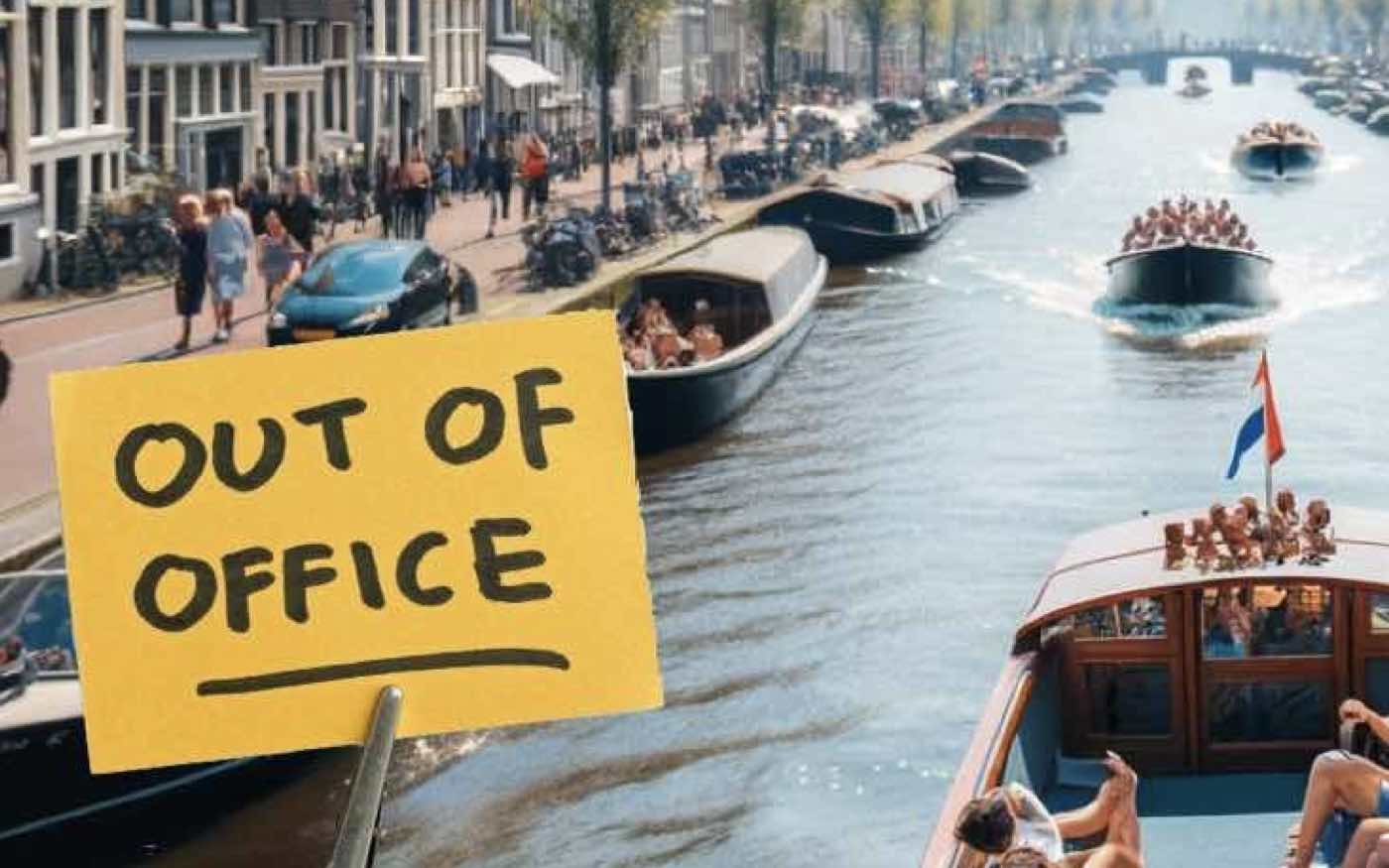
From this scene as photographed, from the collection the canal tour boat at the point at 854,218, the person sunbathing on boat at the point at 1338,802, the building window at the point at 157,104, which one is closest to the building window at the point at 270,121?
the building window at the point at 157,104

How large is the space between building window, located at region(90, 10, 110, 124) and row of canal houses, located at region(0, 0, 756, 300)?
0.11ft

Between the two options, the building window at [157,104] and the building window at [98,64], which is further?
the building window at [157,104]

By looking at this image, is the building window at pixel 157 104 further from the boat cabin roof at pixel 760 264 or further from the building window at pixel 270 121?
the boat cabin roof at pixel 760 264

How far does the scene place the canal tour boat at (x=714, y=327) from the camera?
3397 cm

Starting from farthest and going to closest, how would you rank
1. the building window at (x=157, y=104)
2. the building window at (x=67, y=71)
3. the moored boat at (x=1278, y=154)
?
the moored boat at (x=1278, y=154) < the building window at (x=157, y=104) < the building window at (x=67, y=71)

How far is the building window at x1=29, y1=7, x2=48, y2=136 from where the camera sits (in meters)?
41.7

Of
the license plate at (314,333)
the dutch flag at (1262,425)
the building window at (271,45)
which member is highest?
the building window at (271,45)

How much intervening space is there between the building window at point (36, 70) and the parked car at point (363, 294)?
8090 millimetres

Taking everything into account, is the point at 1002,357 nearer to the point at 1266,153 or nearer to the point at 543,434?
the point at 543,434

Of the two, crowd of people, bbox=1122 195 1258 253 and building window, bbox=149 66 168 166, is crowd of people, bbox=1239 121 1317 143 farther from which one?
building window, bbox=149 66 168 166

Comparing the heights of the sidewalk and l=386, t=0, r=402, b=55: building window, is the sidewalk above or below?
below

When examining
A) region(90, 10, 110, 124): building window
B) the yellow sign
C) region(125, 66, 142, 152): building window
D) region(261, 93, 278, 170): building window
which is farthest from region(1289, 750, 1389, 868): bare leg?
region(261, 93, 278, 170): building window

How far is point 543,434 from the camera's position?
562cm

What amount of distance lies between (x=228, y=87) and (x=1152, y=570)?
43.4 m
